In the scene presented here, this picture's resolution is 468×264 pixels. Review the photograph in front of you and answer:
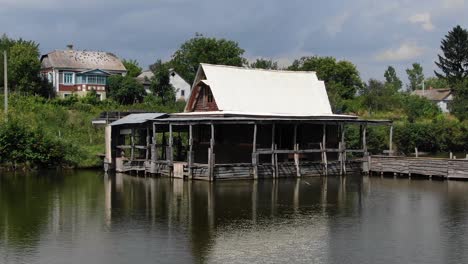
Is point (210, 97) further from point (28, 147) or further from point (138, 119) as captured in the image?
point (28, 147)

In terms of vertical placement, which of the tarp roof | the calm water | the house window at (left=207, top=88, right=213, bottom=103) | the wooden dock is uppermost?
the house window at (left=207, top=88, right=213, bottom=103)

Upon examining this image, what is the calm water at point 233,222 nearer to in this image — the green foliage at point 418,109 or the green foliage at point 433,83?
the green foliage at point 418,109

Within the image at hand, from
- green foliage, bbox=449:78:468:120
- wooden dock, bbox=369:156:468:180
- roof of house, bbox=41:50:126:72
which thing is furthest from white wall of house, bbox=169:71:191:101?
wooden dock, bbox=369:156:468:180

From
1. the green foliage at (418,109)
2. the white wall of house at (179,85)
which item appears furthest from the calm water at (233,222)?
the white wall of house at (179,85)

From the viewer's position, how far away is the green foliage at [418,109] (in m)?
73.4

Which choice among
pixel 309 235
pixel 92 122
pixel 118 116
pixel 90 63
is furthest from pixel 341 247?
pixel 90 63

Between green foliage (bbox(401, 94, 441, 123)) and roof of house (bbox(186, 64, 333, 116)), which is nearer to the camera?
roof of house (bbox(186, 64, 333, 116))

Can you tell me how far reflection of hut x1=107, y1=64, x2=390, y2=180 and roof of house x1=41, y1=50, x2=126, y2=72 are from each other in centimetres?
2636

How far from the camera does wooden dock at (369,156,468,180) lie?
114ft

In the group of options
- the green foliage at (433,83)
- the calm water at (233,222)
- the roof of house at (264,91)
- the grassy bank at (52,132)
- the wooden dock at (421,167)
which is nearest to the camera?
the calm water at (233,222)

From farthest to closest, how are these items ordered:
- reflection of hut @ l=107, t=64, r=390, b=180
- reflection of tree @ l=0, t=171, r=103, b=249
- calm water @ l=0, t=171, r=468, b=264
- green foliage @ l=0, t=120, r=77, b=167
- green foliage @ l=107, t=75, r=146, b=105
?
green foliage @ l=107, t=75, r=146, b=105, green foliage @ l=0, t=120, r=77, b=167, reflection of hut @ l=107, t=64, r=390, b=180, reflection of tree @ l=0, t=171, r=103, b=249, calm water @ l=0, t=171, r=468, b=264

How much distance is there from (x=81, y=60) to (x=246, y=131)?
3673 cm

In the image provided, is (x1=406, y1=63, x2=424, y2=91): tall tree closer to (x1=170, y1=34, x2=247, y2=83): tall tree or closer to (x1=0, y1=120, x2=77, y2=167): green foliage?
(x1=170, y1=34, x2=247, y2=83): tall tree

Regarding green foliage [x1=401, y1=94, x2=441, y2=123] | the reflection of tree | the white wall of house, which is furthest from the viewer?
the white wall of house
